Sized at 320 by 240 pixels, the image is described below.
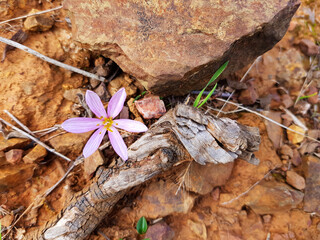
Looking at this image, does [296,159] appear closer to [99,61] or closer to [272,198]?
[272,198]

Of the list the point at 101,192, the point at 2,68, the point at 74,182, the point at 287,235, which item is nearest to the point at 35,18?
the point at 2,68

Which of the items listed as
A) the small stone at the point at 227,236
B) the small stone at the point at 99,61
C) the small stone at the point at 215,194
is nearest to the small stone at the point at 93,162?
the small stone at the point at 99,61

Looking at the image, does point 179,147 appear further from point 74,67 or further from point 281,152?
point 281,152

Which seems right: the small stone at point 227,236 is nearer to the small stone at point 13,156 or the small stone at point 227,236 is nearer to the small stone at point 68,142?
the small stone at point 68,142

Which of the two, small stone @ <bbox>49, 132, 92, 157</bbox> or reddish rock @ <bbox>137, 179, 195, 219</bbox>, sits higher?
small stone @ <bbox>49, 132, 92, 157</bbox>

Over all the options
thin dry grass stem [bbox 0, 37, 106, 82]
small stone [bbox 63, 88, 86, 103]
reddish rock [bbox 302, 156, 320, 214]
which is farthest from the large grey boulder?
reddish rock [bbox 302, 156, 320, 214]

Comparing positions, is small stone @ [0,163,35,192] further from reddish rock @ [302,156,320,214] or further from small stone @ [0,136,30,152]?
reddish rock @ [302,156,320,214]

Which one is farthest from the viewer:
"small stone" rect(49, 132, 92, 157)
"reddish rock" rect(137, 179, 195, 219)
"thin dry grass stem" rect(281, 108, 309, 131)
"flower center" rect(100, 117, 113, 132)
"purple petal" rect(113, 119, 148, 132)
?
"thin dry grass stem" rect(281, 108, 309, 131)
